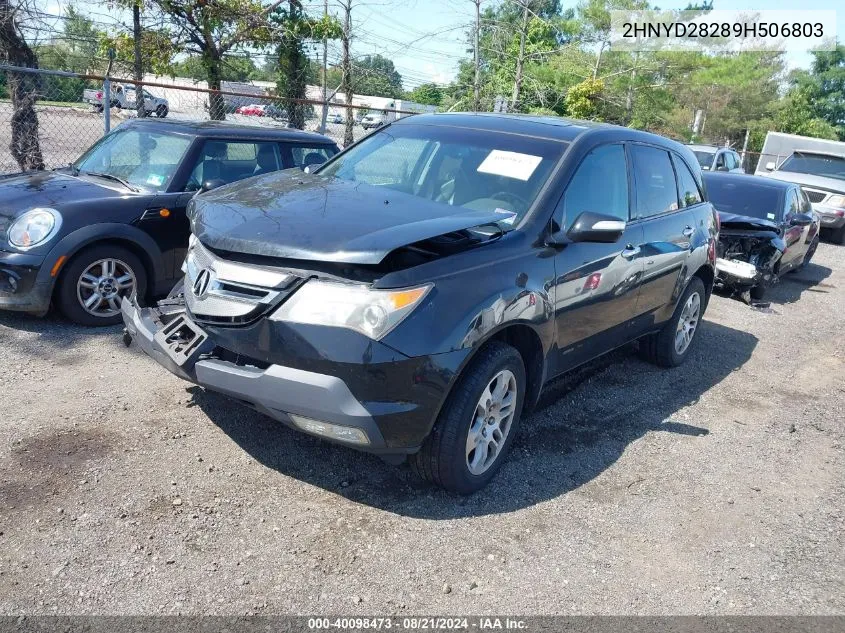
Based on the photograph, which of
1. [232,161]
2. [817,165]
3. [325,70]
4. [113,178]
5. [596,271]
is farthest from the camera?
[817,165]

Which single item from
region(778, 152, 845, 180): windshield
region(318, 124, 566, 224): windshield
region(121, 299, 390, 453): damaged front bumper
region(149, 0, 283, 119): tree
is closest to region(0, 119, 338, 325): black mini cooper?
region(318, 124, 566, 224): windshield

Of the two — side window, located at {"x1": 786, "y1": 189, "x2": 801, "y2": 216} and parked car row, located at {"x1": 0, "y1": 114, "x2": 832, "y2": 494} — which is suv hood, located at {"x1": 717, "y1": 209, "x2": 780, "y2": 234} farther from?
parked car row, located at {"x1": 0, "y1": 114, "x2": 832, "y2": 494}

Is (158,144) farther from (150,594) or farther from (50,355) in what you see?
(150,594)

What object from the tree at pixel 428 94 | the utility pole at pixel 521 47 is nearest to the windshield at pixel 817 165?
the utility pole at pixel 521 47

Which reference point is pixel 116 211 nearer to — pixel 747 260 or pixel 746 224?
pixel 746 224

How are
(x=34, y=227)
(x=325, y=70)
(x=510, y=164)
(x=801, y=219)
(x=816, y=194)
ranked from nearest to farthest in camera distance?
(x=510, y=164)
(x=34, y=227)
(x=801, y=219)
(x=325, y=70)
(x=816, y=194)

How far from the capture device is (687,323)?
20.1 ft

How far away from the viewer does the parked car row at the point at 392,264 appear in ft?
10.2

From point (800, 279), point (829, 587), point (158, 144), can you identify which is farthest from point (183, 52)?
point (829, 587)

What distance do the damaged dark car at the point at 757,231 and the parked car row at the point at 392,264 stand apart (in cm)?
309

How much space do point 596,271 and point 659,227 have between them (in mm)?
1087

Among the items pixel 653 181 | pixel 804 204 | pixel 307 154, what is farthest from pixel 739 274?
pixel 307 154

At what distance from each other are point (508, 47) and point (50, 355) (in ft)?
46.8

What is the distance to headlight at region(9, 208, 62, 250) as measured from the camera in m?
5.02
